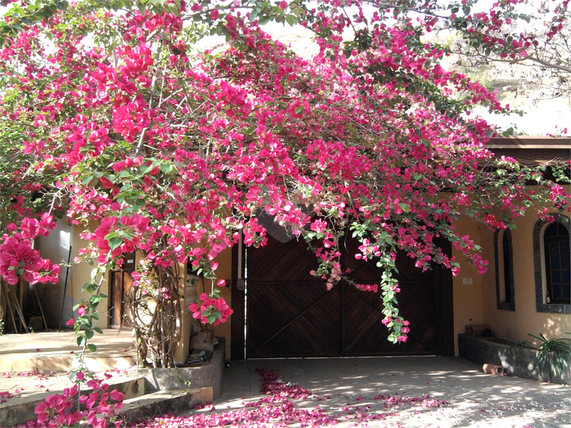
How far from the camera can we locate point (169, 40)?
158 inches

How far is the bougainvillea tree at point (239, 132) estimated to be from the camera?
342cm

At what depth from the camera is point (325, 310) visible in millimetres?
8008

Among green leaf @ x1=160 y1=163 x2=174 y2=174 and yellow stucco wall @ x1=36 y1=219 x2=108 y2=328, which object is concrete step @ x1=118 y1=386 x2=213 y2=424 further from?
yellow stucco wall @ x1=36 y1=219 x2=108 y2=328

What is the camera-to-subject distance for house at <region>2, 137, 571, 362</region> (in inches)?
302

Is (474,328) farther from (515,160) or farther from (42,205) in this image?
(42,205)

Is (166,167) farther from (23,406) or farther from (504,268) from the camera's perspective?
(504,268)

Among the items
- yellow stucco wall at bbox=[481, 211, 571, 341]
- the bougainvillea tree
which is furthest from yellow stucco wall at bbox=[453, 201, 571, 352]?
the bougainvillea tree

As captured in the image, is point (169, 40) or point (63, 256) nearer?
point (169, 40)

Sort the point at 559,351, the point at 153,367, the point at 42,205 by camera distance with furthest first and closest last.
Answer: the point at 559,351 → the point at 42,205 → the point at 153,367

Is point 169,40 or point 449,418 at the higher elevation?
point 169,40

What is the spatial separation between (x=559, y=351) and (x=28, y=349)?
619 centimetres

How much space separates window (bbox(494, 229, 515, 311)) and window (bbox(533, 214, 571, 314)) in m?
0.65

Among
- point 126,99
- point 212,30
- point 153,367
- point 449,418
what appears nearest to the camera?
point 126,99

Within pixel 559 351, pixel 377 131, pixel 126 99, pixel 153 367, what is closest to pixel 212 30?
pixel 126 99
